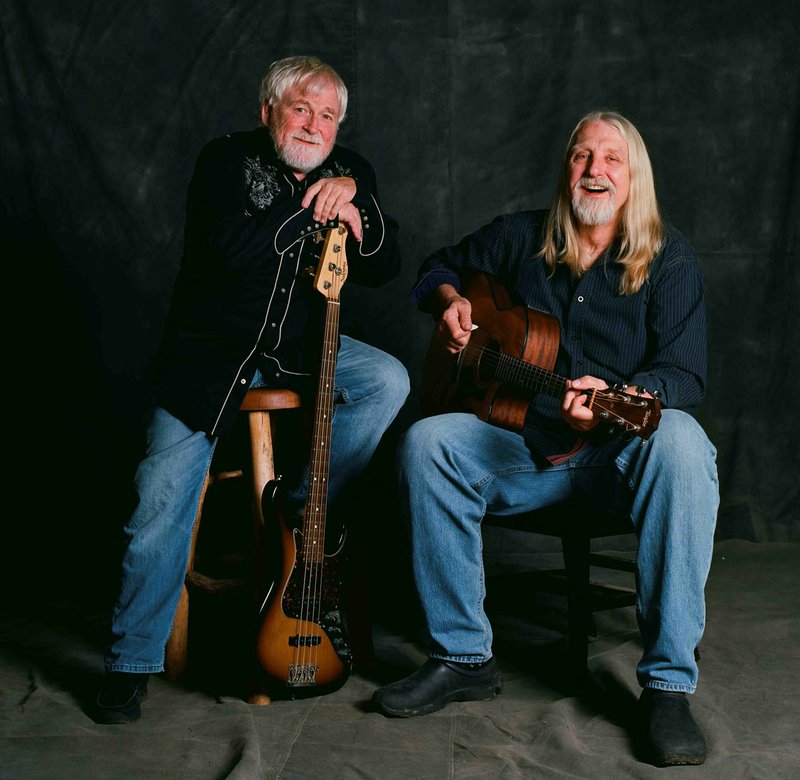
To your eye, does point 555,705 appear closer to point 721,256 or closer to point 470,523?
point 470,523

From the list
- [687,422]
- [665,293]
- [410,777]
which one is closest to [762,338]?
[665,293]

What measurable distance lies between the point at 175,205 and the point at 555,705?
2509mm

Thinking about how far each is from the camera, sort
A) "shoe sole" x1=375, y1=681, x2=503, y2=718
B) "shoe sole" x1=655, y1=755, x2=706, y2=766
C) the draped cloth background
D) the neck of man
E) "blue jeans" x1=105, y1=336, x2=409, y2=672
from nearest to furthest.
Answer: "shoe sole" x1=655, y1=755, x2=706, y2=766 < "shoe sole" x1=375, y1=681, x2=503, y2=718 < "blue jeans" x1=105, y1=336, x2=409, y2=672 < the neck of man < the draped cloth background

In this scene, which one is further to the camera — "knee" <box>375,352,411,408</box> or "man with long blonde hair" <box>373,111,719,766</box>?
"knee" <box>375,352,411,408</box>

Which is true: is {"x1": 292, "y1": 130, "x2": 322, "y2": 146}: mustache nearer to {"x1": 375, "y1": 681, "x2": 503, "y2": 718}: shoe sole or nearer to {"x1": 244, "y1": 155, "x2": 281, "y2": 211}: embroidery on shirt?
{"x1": 244, "y1": 155, "x2": 281, "y2": 211}: embroidery on shirt

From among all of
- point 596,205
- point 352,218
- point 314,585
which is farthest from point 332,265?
point 314,585

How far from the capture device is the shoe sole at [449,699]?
2.46 metres

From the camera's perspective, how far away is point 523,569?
412 cm

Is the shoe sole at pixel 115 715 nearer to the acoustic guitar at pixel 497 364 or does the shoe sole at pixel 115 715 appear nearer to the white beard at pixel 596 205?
the acoustic guitar at pixel 497 364

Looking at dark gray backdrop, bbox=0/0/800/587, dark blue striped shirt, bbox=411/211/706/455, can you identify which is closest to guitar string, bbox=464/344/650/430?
dark blue striped shirt, bbox=411/211/706/455

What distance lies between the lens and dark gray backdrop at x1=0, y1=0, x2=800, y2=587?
155 inches

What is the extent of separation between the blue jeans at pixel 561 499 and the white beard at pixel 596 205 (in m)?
0.64

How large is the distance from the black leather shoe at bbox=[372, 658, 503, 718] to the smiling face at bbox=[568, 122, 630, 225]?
1.26 meters

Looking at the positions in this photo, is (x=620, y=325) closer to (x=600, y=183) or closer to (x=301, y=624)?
(x=600, y=183)
